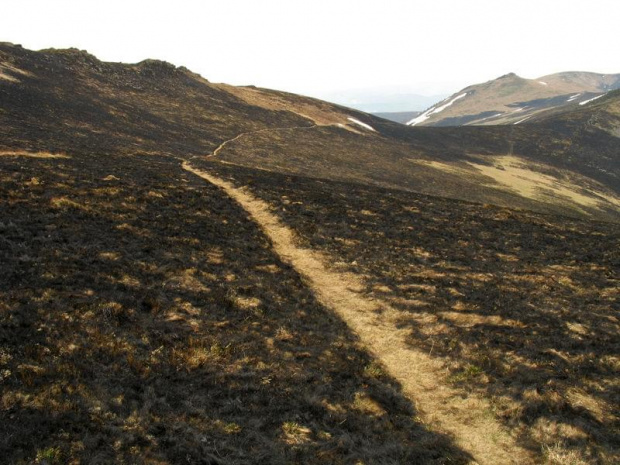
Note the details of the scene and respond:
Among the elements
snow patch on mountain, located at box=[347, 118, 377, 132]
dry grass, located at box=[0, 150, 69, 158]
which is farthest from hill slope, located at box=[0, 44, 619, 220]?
dry grass, located at box=[0, 150, 69, 158]

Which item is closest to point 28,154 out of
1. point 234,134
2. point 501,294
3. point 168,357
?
point 168,357

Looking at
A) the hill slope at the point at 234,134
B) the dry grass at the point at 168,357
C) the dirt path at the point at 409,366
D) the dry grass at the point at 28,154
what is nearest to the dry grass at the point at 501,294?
the dirt path at the point at 409,366

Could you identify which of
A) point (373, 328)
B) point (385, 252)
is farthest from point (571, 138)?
point (373, 328)

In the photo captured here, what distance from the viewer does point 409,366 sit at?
52.4 feet

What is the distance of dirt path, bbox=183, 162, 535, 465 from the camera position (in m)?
12.2

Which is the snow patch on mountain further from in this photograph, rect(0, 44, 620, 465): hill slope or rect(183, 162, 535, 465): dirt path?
rect(183, 162, 535, 465): dirt path

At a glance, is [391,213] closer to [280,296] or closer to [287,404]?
[280,296]

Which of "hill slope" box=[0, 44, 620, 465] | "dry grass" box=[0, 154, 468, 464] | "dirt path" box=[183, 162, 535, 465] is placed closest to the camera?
"dry grass" box=[0, 154, 468, 464]

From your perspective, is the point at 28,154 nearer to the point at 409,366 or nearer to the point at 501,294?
the point at 409,366

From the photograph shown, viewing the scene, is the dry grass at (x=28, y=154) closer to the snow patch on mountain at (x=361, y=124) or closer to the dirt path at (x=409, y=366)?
the dirt path at (x=409, y=366)

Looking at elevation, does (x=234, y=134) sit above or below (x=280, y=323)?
above

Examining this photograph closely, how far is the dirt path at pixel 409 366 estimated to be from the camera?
40.1 feet

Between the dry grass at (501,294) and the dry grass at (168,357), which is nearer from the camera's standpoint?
the dry grass at (168,357)

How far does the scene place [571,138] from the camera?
135625mm
